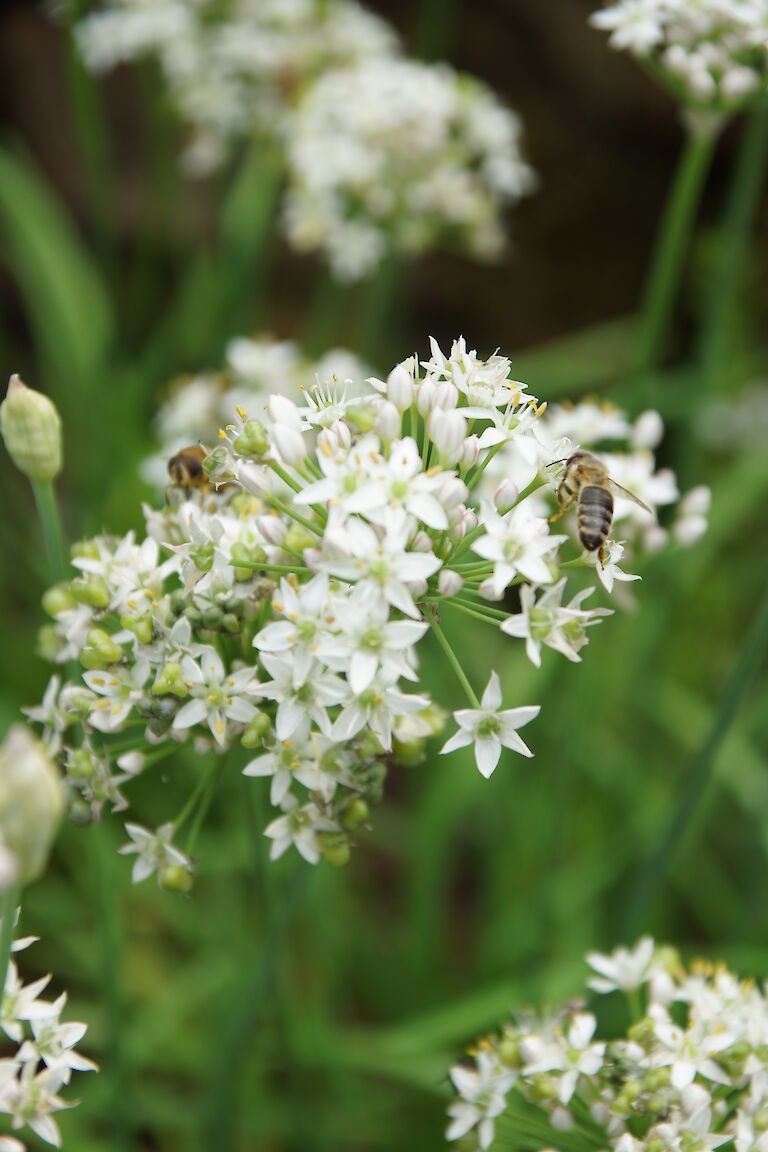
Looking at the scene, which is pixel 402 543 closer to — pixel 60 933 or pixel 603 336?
pixel 60 933

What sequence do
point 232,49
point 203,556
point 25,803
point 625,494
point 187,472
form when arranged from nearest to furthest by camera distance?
1. point 25,803
2. point 203,556
3. point 187,472
4. point 625,494
5. point 232,49

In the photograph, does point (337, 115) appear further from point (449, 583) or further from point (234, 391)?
point (449, 583)

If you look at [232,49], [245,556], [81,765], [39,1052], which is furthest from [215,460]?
[232,49]

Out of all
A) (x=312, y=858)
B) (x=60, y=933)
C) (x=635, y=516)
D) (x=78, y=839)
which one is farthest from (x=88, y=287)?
(x=312, y=858)

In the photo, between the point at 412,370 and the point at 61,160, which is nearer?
the point at 412,370

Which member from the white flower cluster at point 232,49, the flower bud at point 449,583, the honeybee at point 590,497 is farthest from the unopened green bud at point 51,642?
the white flower cluster at point 232,49

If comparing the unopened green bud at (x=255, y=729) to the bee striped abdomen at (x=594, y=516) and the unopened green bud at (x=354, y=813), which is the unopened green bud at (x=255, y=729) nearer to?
the unopened green bud at (x=354, y=813)
